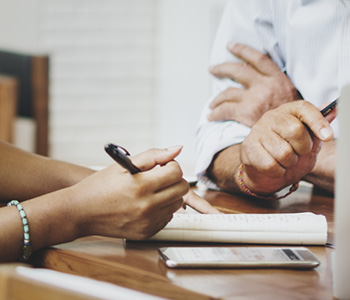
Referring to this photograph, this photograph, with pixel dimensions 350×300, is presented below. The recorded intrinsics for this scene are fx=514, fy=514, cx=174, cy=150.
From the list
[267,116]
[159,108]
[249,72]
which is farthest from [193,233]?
[159,108]

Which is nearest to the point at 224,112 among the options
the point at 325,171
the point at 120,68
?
the point at 325,171

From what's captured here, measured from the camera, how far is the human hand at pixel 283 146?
90cm

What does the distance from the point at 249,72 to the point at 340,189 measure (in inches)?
36.0

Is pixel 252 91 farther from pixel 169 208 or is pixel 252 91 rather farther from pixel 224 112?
pixel 169 208

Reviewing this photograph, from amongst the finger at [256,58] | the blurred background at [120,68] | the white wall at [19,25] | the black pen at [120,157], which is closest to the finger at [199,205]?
the black pen at [120,157]

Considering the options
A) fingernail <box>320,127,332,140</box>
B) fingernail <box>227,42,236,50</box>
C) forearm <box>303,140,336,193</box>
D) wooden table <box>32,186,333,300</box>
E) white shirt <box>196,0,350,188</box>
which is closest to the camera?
wooden table <box>32,186,333,300</box>

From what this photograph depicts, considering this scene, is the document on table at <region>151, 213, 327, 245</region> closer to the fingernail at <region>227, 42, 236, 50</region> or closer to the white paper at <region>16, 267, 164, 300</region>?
the white paper at <region>16, 267, 164, 300</region>

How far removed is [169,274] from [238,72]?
0.92 meters

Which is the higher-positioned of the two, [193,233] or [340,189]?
[340,189]

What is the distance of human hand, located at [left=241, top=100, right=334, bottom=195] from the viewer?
2.96 ft

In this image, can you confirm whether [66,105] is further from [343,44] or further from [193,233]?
[193,233]

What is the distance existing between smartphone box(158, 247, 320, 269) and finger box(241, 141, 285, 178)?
1.11ft

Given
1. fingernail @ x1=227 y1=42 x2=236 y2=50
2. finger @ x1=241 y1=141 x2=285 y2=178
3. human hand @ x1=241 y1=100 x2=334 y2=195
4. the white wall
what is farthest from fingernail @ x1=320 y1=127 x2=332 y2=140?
the white wall

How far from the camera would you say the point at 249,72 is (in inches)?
54.3
